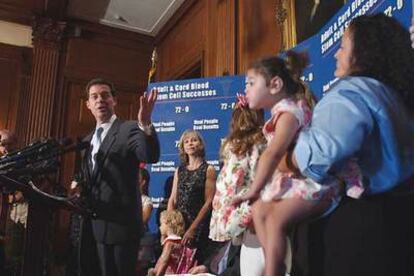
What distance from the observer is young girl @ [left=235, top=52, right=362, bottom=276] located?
1.12 metres

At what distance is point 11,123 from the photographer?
16.6ft

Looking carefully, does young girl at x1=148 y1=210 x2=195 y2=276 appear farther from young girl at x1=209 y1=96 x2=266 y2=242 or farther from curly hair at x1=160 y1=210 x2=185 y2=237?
young girl at x1=209 y1=96 x2=266 y2=242

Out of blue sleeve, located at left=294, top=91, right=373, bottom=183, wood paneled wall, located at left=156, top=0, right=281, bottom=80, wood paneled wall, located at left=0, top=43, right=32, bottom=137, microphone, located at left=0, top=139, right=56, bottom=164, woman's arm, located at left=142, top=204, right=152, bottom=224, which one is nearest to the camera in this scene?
blue sleeve, located at left=294, top=91, right=373, bottom=183

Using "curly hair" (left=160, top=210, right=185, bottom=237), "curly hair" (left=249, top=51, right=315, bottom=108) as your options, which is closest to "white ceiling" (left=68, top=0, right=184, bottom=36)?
"curly hair" (left=160, top=210, right=185, bottom=237)

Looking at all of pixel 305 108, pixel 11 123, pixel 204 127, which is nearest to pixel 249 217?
pixel 305 108

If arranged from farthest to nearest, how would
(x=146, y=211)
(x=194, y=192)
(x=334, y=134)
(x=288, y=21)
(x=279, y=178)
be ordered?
(x=146, y=211), (x=288, y=21), (x=194, y=192), (x=279, y=178), (x=334, y=134)

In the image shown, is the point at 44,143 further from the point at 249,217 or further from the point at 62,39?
the point at 62,39

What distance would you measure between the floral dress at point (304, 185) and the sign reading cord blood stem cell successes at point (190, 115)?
2.15 m

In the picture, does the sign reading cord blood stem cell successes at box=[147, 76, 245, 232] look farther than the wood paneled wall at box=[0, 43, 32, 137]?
No

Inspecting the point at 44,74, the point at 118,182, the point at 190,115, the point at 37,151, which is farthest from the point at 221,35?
the point at 37,151

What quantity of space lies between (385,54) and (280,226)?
50 cm

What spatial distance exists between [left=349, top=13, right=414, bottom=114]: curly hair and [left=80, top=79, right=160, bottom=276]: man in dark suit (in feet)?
2.88

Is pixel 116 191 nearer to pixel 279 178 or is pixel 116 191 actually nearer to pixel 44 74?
pixel 279 178

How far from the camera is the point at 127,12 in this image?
537 cm
